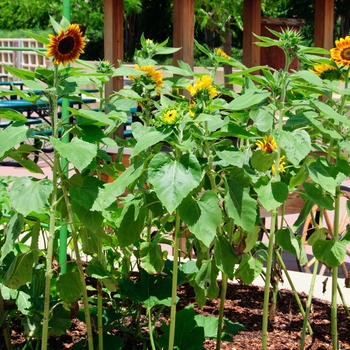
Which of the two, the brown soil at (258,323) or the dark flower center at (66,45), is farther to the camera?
the brown soil at (258,323)

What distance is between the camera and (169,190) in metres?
2.00

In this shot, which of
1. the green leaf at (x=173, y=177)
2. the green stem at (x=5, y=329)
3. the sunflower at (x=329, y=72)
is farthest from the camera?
the green stem at (x=5, y=329)

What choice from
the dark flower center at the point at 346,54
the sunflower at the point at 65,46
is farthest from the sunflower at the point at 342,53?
the sunflower at the point at 65,46

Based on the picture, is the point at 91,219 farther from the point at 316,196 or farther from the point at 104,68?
the point at 316,196

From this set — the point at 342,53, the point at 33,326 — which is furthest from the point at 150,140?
the point at 33,326

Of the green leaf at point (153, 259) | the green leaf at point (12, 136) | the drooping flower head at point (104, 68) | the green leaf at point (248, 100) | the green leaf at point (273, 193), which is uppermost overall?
the drooping flower head at point (104, 68)

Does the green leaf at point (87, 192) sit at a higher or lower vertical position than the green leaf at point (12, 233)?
higher

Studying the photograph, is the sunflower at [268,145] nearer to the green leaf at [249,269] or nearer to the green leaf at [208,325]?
the green leaf at [249,269]

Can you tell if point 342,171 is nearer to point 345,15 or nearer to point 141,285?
point 141,285

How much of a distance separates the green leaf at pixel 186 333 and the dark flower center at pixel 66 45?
1.05 meters

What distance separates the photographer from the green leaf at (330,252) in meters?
2.50

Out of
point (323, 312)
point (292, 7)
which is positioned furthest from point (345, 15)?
point (323, 312)

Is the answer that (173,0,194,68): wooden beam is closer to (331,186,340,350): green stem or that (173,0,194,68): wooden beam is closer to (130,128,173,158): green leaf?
(331,186,340,350): green stem

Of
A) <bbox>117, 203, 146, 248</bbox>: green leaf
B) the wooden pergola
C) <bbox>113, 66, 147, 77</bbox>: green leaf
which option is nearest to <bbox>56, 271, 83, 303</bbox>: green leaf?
<bbox>117, 203, 146, 248</bbox>: green leaf
